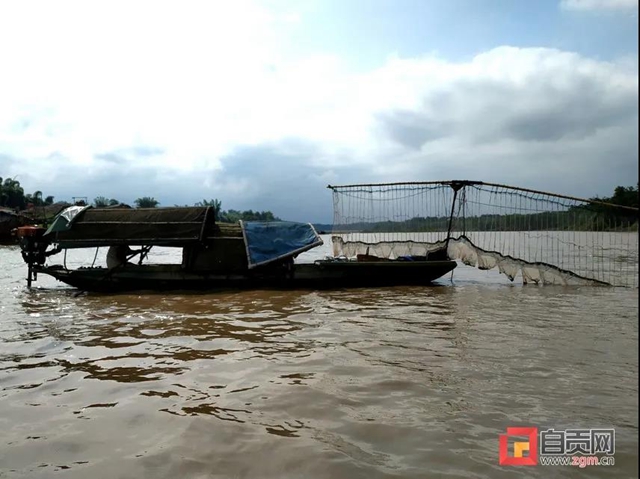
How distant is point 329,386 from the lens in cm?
459

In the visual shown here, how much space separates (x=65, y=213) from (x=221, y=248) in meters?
4.64

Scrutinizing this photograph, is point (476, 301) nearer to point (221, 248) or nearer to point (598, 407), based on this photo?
point (598, 407)

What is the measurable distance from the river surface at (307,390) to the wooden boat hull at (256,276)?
10.8 feet

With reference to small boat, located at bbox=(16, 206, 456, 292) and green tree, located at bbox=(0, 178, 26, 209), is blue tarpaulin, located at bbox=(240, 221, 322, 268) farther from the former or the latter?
green tree, located at bbox=(0, 178, 26, 209)

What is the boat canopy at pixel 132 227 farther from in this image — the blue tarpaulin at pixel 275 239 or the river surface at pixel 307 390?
the river surface at pixel 307 390

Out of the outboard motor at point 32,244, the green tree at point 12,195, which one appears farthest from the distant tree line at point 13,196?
the outboard motor at point 32,244

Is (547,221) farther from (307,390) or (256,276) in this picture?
(307,390)

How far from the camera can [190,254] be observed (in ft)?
39.6

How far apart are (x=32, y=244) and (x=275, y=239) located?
712 centimetres

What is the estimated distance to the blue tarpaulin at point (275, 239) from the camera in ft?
39.3

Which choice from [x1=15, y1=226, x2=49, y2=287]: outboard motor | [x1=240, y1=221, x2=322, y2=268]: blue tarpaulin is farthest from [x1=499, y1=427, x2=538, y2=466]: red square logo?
[x1=15, y1=226, x2=49, y2=287]: outboard motor

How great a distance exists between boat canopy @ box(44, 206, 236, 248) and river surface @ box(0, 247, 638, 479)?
11.3 ft

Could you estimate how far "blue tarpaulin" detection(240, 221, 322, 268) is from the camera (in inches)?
472

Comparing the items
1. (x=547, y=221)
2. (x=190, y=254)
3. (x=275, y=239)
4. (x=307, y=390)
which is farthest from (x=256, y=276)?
(x=547, y=221)
